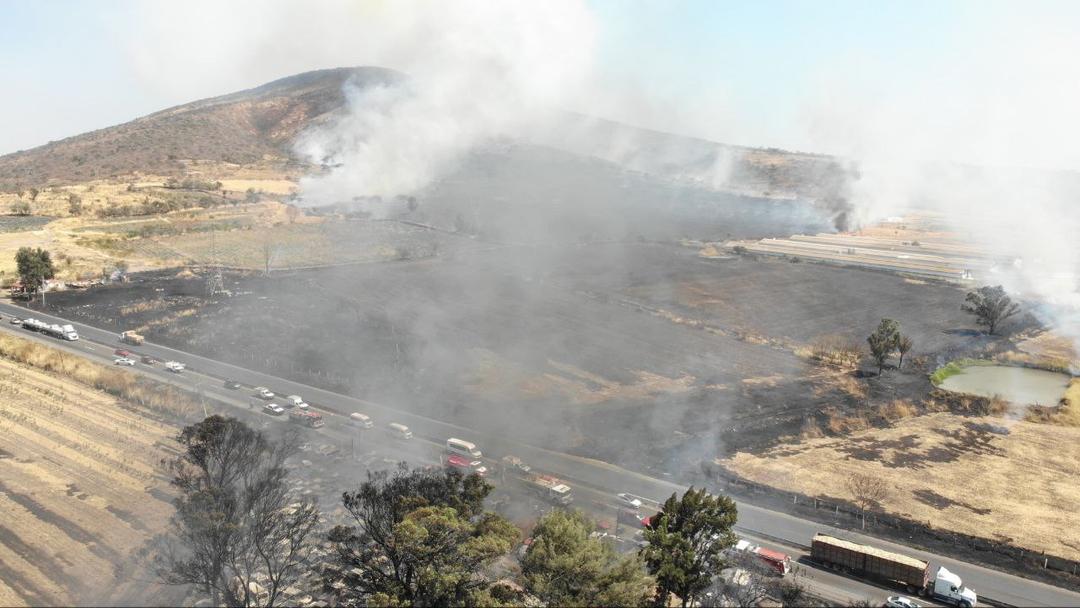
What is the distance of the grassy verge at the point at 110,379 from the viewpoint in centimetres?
5412

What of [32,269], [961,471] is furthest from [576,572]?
[32,269]

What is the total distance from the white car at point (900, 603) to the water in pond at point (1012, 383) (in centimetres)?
3911

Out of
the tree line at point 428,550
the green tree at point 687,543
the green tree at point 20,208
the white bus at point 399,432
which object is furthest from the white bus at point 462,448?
the green tree at point 20,208

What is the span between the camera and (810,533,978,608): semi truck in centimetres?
3475

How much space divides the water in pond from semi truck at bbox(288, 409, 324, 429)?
Answer: 2279 inches

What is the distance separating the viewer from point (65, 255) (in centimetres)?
10488

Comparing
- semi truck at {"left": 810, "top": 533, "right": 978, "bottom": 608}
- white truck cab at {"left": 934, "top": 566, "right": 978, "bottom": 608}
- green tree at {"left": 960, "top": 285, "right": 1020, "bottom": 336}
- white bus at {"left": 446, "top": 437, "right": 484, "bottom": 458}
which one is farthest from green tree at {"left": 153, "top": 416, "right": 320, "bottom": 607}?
green tree at {"left": 960, "top": 285, "right": 1020, "bottom": 336}

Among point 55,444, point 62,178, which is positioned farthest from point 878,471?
point 62,178

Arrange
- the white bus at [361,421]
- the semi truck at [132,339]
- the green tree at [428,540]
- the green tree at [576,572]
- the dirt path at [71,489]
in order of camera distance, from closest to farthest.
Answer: the green tree at [576,572]
the green tree at [428,540]
the dirt path at [71,489]
the white bus at [361,421]
the semi truck at [132,339]

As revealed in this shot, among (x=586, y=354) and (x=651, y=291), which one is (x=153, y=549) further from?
(x=651, y=291)

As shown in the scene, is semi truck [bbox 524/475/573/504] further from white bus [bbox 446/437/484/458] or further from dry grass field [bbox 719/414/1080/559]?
dry grass field [bbox 719/414/1080/559]

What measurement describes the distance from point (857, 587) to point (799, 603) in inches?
232

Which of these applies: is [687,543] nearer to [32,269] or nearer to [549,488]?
[549,488]

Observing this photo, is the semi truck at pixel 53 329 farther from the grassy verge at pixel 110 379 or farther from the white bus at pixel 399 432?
the white bus at pixel 399 432
